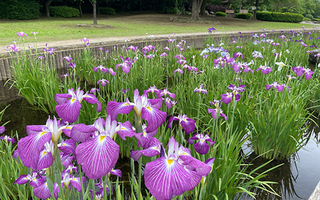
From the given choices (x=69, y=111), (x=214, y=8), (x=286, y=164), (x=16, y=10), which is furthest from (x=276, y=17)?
(x=69, y=111)

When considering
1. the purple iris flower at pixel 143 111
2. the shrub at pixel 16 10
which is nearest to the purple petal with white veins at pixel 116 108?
the purple iris flower at pixel 143 111

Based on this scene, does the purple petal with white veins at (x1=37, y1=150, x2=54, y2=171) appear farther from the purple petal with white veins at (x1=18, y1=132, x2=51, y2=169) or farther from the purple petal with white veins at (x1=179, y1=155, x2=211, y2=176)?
the purple petal with white veins at (x1=179, y1=155, x2=211, y2=176)

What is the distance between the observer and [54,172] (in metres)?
0.97

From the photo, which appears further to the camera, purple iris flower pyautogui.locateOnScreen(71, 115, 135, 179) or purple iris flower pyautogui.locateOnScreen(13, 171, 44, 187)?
purple iris flower pyautogui.locateOnScreen(13, 171, 44, 187)

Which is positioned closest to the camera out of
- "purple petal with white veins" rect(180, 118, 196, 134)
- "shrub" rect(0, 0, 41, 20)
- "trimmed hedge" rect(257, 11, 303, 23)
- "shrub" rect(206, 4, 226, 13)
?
"purple petal with white veins" rect(180, 118, 196, 134)

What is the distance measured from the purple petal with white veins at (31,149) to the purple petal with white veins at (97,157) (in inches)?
6.0

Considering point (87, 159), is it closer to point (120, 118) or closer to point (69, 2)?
point (120, 118)

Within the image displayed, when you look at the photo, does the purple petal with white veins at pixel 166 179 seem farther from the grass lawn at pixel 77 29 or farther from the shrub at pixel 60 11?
the shrub at pixel 60 11

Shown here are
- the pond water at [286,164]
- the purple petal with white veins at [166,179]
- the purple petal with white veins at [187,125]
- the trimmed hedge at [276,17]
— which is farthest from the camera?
the trimmed hedge at [276,17]

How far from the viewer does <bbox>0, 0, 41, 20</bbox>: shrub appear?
55.6 feet

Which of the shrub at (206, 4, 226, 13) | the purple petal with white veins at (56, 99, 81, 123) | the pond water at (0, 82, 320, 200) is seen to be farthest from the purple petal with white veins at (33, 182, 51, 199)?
the shrub at (206, 4, 226, 13)

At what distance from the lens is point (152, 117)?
89 cm

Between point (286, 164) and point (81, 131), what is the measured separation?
104 inches

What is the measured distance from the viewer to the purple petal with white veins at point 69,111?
866mm
